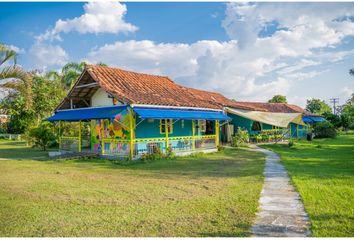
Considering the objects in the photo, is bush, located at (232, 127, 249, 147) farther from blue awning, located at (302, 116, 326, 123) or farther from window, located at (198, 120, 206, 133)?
blue awning, located at (302, 116, 326, 123)

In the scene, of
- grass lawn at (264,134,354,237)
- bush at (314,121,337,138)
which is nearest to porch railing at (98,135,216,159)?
grass lawn at (264,134,354,237)

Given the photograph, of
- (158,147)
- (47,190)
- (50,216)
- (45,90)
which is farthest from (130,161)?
(45,90)

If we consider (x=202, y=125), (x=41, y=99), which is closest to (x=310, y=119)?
(x=202, y=125)

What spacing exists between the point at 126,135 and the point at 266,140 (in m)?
15.3

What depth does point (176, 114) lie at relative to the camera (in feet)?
59.1

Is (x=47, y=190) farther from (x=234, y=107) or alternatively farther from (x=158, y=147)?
(x=234, y=107)

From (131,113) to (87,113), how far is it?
145 inches

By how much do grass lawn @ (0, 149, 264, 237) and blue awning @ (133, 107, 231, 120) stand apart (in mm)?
3854

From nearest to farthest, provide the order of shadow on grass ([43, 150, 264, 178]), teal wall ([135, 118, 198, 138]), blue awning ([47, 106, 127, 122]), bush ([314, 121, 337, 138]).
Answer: shadow on grass ([43, 150, 264, 178]) → blue awning ([47, 106, 127, 122]) → teal wall ([135, 118, 198, 138]) → bush ([314, 121, 337, 138])

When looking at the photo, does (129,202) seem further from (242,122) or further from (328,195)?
(242,122)

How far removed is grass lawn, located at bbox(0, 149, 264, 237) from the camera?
19.0 ft

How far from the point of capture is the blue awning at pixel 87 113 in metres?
16.8

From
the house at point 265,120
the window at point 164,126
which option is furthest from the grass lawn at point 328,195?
the house at point 265,120

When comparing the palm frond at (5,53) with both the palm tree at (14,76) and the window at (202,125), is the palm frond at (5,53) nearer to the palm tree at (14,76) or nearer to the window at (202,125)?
the palm tree at (14,76)
